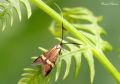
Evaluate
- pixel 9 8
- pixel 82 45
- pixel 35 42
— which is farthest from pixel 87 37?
pixel 35 42

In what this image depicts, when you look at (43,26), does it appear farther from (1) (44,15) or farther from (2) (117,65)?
(2) (117,65)

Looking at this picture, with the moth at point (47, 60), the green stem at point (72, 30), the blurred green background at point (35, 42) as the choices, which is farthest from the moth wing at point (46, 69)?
the blurred green background at point (35, 42)

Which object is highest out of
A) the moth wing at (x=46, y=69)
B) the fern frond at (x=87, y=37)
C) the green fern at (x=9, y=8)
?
the green fern at (x=9, y=8)

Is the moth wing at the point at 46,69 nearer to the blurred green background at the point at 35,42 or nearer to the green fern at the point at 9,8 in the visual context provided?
the green fern at the point at 9,8

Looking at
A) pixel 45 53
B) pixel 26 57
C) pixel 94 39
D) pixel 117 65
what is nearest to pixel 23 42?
pixel 26 57

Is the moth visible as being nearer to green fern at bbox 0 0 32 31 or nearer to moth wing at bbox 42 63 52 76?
moth wing at bbox 42 63 52 76

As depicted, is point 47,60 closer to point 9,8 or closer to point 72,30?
point 72,30
